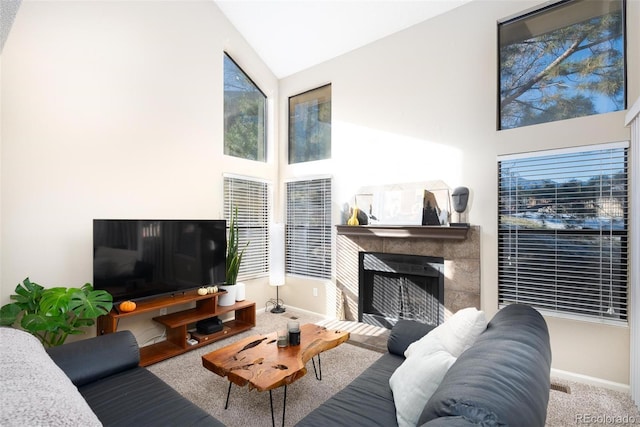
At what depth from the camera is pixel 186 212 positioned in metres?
3.59

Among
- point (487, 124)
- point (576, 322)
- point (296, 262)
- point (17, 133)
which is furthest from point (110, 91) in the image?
point (576, 322)

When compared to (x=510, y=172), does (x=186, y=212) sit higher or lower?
lower

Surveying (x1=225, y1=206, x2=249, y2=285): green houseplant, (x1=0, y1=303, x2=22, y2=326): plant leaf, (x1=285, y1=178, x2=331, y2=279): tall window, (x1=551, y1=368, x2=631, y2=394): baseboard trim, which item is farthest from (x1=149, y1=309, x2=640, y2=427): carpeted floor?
(x1=285, y1=178, x2=331, y2=279): tall window

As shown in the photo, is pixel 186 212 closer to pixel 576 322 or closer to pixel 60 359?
pixel 60 359

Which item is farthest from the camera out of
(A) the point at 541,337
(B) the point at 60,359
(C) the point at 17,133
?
(C) the point at 17,133

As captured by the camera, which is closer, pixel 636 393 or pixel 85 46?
pixel 636 393

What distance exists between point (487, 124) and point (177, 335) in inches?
156

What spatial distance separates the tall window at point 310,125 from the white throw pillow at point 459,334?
3.11 metres

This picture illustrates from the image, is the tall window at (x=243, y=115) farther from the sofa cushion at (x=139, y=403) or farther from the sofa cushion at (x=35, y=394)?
the sofa cushion at (x=35, y=394)

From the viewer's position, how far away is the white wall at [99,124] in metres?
2.46

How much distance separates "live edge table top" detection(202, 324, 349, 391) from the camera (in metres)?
1.83

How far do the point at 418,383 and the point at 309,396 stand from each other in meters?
1.28

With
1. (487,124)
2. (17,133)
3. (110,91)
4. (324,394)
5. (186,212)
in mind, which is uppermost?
(110,91)

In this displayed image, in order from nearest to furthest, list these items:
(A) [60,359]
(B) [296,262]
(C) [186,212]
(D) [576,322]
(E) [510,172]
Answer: (A) [60,359] < (D) [576,322] < (E) [510,172] < (C) [186,212] < (B) [296,262]
